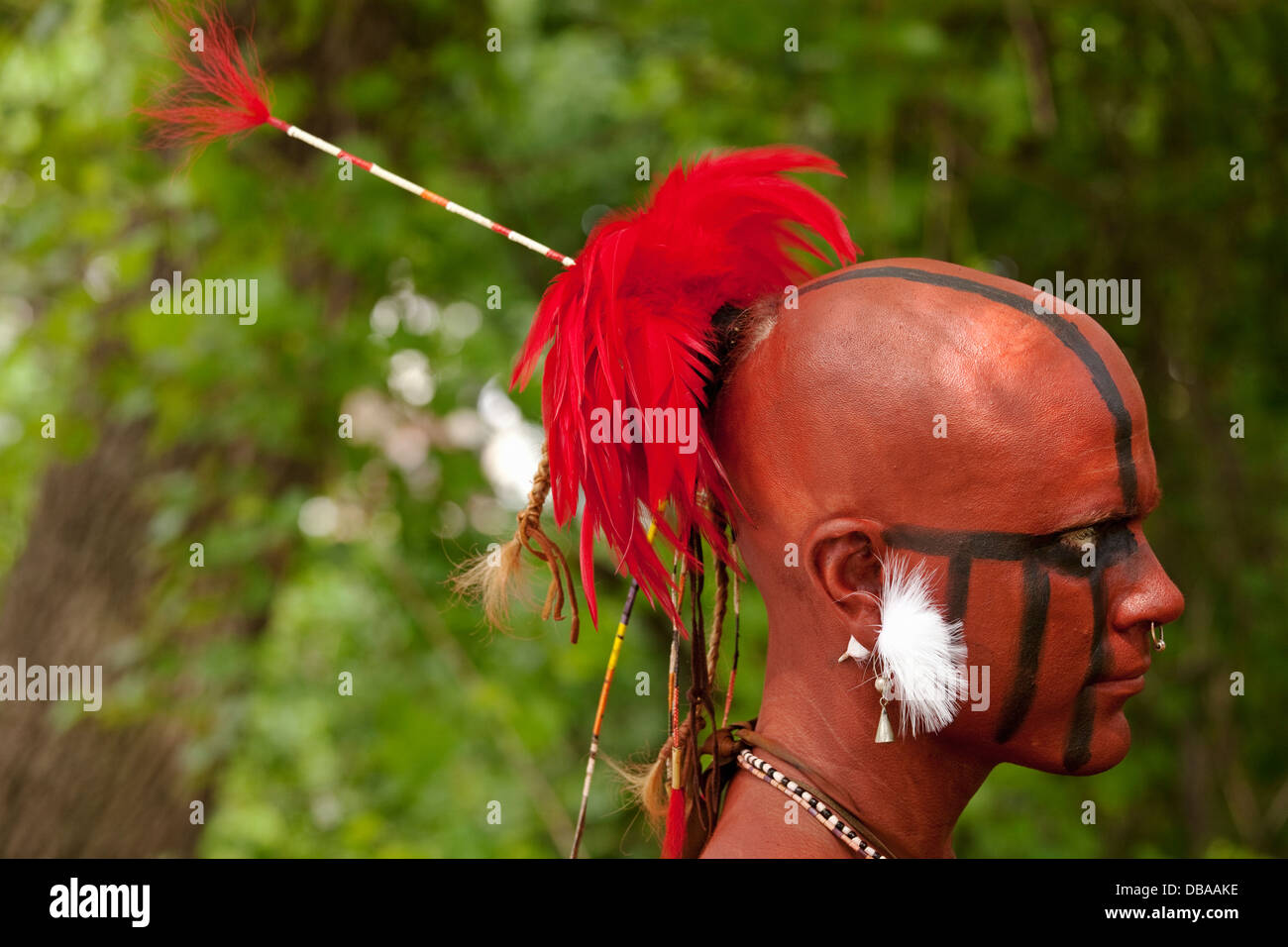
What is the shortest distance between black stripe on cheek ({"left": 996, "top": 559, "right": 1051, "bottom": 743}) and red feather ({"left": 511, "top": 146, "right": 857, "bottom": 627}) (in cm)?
42

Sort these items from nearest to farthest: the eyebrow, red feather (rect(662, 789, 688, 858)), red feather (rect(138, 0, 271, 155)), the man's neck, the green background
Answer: the eyebrow, the man's neck, red feather (rect(662, 789, 688, 858)), red feather (rect(138, 0, 271, 155)), the green background

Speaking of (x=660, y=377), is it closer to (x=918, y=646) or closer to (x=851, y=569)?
(x=851, y=569)

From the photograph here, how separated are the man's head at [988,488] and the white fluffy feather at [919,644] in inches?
0.8

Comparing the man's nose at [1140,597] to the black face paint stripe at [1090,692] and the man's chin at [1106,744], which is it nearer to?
the black face paint stripe at [1090,692]

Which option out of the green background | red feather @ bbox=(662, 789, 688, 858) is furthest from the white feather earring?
the green background

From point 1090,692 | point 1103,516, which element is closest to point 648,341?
point 1103,516

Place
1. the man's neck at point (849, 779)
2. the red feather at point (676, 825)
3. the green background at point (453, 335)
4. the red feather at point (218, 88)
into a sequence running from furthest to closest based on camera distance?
the green background at point (453, 335), the red feather at point (218, 88), the red feather at point (676, 825), the man's neck at point (849, 779)

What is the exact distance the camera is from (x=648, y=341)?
5.20 ft

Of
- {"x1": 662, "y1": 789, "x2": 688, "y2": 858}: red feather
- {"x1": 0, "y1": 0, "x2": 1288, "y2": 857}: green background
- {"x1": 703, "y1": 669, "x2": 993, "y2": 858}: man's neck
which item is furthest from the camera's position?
{"x1": 0, "y1": 0, "x2": 1288, "y2": 857}: green background

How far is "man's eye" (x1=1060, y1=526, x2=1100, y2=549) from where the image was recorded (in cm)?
147

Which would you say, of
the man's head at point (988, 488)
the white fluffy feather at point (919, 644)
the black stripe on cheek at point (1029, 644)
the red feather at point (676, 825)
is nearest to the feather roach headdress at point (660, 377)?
the red feather at point (676, 825)

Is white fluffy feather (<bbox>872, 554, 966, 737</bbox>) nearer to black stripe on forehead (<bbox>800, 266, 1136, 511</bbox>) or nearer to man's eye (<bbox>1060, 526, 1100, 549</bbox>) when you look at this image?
man's eye (<bbox>1060, 526, 1100, 549</bbox>)

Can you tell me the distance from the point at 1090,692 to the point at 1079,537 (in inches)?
8.0

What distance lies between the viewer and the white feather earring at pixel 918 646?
4.79 ft
